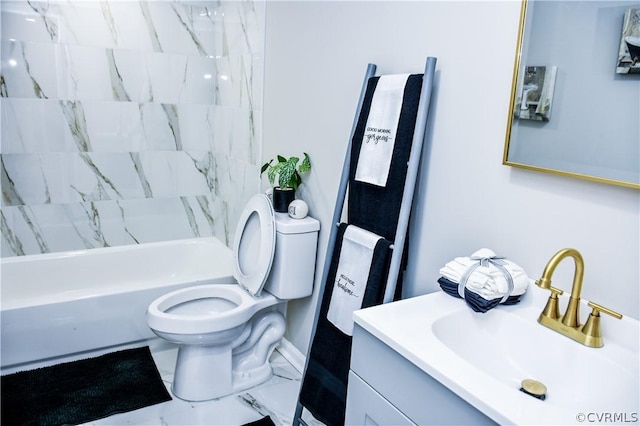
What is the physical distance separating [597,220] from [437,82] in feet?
2.19

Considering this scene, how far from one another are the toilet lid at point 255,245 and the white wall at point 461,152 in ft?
0.79

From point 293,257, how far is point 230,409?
0.72 m

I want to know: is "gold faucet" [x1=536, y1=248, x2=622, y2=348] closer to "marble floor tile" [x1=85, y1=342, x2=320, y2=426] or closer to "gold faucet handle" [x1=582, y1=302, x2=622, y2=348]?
"gold faucet handle" [x1=582, y1=302, x2=622, y2=348]

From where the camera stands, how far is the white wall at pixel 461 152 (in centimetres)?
117

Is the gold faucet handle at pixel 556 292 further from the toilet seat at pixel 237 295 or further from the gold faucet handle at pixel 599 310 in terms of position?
the toilet seat at pixel 237 295

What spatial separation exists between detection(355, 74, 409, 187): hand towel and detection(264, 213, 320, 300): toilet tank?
54 cm

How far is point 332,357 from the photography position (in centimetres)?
179

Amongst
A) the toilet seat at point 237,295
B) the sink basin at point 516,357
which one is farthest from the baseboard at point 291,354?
the sink basin at point 516,357

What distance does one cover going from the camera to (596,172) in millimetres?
1150

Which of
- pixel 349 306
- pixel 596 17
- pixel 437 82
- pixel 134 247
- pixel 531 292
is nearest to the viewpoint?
pixel 596 17

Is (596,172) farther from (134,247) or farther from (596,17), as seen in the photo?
(134,247)

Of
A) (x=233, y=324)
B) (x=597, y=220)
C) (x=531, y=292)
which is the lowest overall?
(x=233, y=324)

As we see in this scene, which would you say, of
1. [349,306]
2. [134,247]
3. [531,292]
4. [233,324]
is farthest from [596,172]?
[134,247]

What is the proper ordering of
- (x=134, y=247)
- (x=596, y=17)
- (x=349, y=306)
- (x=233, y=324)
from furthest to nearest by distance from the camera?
(x=134, y=247) < (x=233, y=324) < (x=349, y=306) < (x=596, y=17)
